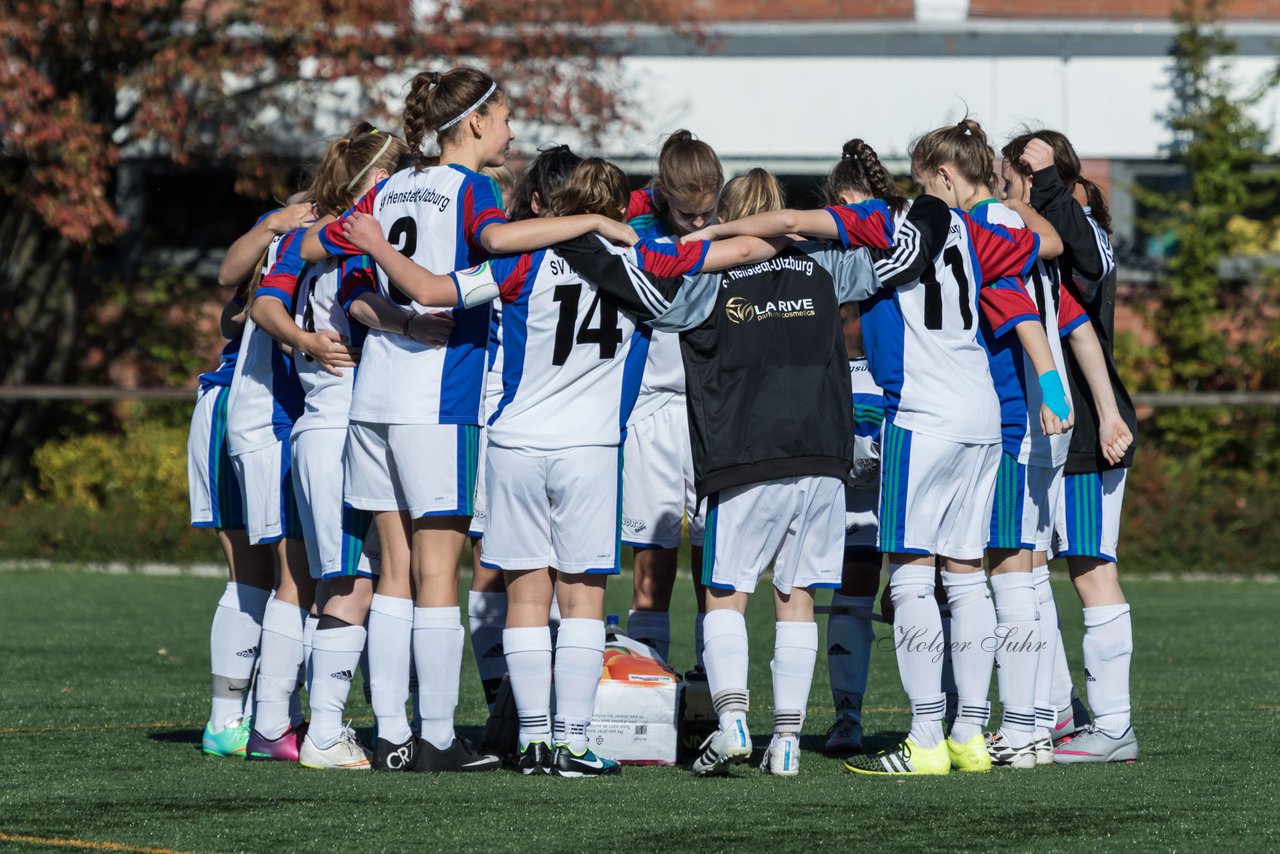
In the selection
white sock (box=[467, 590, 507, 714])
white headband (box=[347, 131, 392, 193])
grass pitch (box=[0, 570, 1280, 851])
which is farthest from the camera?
white sock (box=[467, 590, 507, 714])

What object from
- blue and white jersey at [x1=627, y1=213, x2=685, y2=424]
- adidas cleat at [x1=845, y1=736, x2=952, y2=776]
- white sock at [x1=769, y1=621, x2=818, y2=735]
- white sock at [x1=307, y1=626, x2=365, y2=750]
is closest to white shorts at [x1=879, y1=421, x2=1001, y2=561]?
white sock at [x1=769, y1=621, x2=818, y2=735]

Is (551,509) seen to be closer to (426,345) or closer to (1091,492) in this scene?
(426,345)

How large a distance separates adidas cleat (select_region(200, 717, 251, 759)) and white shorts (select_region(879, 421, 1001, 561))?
2.19 metres

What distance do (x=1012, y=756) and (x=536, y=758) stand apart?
1.51m

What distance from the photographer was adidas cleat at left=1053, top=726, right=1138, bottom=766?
18.2 feet

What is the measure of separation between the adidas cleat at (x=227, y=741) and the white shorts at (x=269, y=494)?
63cm

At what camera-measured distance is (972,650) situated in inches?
212

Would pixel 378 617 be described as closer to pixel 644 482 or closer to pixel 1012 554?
Result: pixel 644 482

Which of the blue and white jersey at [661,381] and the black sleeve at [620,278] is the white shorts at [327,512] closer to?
the black sleeve at [620,278]

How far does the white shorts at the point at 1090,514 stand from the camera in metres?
5.70

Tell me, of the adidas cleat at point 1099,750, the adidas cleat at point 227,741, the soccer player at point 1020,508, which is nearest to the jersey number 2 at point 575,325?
the soccer player at point 1020,508

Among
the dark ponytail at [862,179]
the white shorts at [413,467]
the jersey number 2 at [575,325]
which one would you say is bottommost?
the white shorts at [413,467]

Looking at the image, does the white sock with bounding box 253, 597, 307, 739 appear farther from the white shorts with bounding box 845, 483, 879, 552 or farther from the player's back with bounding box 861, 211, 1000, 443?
the player's back with bounding box 861, 211, 1000, 443

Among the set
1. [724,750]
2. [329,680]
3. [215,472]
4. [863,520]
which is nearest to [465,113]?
[215,472]
